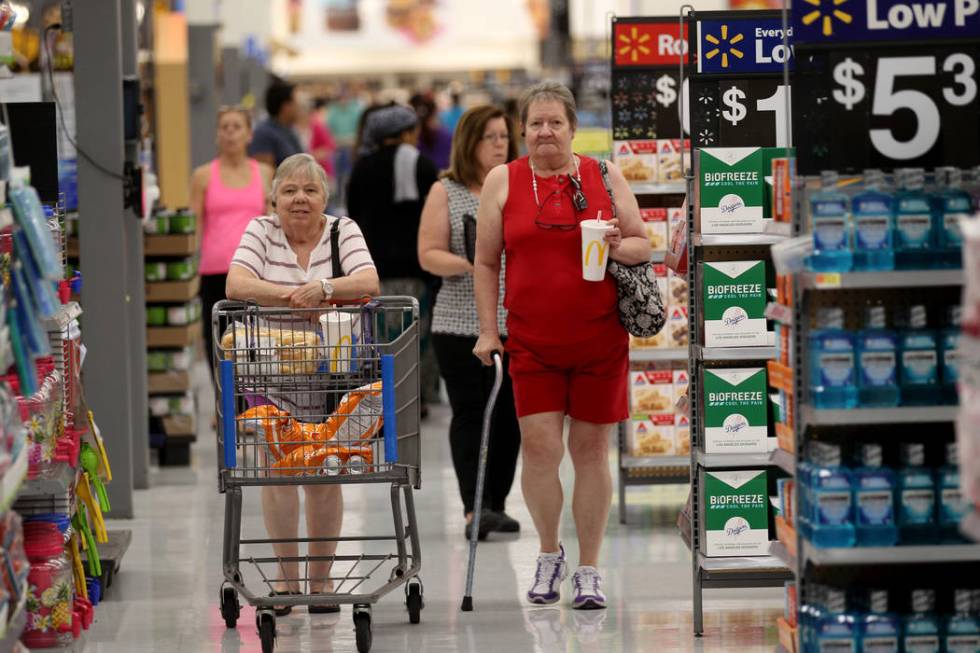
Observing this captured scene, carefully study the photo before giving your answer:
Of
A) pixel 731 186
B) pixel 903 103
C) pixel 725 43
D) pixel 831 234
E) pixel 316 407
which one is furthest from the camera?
pixel 725 43

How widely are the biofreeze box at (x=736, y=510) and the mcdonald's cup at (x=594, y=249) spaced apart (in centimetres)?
76

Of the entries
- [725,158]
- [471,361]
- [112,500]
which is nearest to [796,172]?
[725,158]

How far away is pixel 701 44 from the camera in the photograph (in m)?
5.80

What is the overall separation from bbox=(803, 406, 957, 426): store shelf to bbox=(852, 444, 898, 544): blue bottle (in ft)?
0.44

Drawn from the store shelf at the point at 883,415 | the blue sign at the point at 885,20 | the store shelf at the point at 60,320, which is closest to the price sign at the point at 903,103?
the blue sign at the point at 885,20

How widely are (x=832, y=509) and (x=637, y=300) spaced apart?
1721mm

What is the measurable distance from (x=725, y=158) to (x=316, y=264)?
140cm

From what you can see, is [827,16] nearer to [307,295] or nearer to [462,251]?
[307,295]

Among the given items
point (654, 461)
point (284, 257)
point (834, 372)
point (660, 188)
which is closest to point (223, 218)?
point (660, 188)

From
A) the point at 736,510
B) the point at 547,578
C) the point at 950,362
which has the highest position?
the point at 950,362

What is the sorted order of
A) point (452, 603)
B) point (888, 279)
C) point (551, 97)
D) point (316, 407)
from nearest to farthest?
point (888, 279)
point (316, 407)
point (551, 97)
point (452, 603)

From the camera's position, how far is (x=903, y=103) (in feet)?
13.7

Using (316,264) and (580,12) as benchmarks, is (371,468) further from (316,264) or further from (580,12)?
(580,12)

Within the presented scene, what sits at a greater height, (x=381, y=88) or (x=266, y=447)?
(x=381, y=88)
